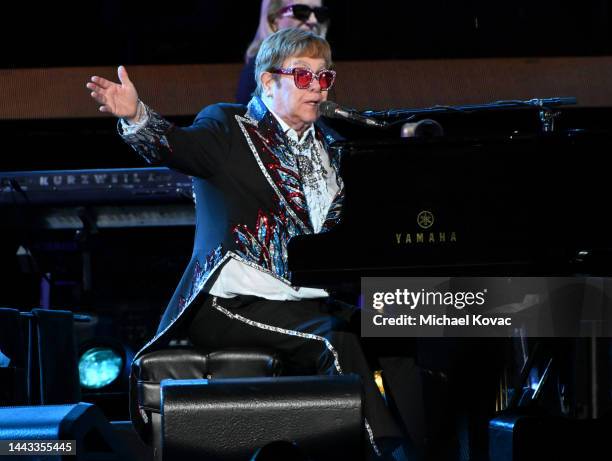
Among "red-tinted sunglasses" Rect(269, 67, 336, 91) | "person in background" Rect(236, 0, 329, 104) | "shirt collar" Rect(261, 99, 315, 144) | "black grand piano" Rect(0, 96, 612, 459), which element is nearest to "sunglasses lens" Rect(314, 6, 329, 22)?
"person in background" Rect(236, 0, 329, 104)

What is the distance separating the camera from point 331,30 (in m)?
5.79

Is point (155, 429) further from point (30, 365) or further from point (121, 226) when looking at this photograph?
point (121, 226)

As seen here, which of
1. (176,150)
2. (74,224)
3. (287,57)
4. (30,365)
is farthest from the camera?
(74,224)

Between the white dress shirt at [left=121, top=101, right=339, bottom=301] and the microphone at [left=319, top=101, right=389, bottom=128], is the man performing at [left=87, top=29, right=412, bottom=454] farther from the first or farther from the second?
the microphone at [left=319, top=101, right=389, bottom=128]

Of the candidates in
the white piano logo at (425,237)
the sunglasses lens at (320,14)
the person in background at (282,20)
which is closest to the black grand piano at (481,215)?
the white piano logo at (425,237)

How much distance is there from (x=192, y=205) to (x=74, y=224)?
2.08 ft

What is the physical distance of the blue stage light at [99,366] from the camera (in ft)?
16.3

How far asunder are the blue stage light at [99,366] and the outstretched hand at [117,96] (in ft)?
7.99

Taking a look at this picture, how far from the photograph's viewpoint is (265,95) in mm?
3256

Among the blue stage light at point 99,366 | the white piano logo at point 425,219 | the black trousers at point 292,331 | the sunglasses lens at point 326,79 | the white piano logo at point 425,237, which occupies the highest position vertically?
the sunglasses lens at point 326,79

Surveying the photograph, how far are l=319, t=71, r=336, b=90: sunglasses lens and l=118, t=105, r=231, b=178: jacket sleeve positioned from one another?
334mm

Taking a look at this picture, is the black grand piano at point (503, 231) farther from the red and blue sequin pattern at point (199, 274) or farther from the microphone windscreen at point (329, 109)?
the red and blue sequin pattern at point (199, 274)

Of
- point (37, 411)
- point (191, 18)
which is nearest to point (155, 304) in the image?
point (191, 18)

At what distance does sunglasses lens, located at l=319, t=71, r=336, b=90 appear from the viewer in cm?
303
